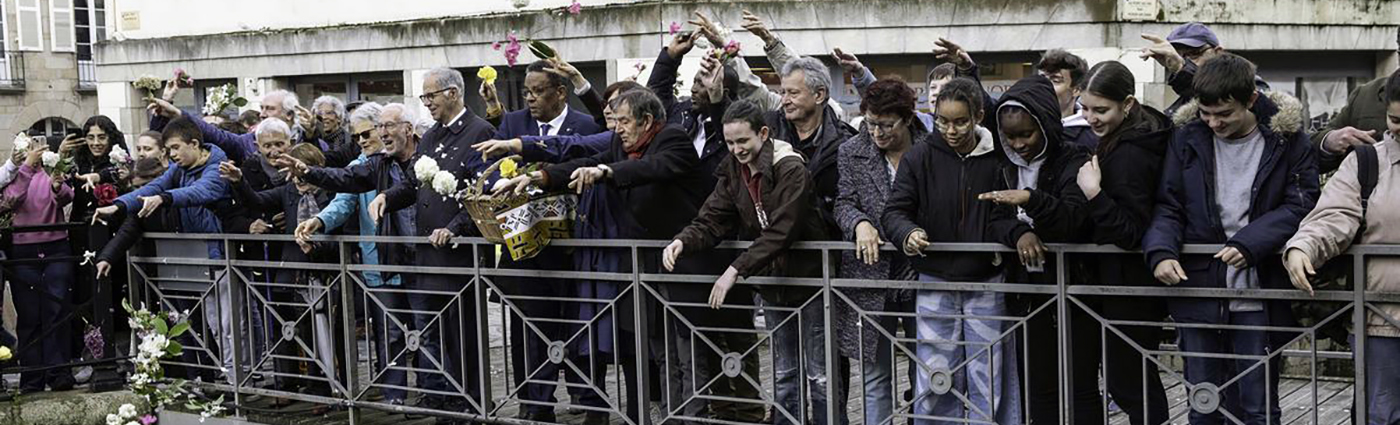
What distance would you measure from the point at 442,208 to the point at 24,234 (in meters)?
3.31

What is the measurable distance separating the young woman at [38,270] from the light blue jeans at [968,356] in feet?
19.3

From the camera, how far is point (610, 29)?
15.4 metres

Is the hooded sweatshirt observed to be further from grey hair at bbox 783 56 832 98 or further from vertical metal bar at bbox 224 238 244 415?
vertical metal bar at bbox 224 238 244 415

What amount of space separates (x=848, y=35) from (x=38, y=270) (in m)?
8.18

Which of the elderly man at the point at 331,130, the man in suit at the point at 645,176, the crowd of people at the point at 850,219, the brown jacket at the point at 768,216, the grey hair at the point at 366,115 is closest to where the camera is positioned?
the crowd of people at the point at 850,219

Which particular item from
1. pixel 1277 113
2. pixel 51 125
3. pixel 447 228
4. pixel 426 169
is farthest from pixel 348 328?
pixel 51 125

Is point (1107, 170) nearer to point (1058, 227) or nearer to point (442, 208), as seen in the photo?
point (1058, 227)

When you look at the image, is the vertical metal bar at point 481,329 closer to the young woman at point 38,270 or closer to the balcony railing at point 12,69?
the young woman at point 38,270

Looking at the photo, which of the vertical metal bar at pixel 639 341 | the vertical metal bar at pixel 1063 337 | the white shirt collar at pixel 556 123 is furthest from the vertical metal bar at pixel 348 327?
the vertical metal bar at pixel 1063 337

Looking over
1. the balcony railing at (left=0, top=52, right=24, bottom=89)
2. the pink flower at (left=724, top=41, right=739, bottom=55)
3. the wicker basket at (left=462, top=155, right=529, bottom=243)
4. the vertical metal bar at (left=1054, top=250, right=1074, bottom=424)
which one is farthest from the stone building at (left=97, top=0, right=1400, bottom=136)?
the balcony railing at (left=0, top=52, right=24, bottom=89)

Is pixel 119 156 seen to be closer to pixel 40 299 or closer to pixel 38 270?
pixel 38 270

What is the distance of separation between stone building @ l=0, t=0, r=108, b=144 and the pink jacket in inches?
1085

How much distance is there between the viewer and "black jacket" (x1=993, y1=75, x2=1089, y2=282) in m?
5.41

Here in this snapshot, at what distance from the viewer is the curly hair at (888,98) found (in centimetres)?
623
